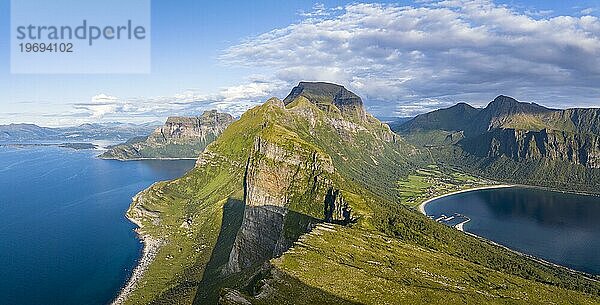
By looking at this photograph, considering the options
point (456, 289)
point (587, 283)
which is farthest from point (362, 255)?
point (587, 283)

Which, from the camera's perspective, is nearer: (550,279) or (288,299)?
(288,299)

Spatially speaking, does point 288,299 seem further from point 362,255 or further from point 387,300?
point 362,255

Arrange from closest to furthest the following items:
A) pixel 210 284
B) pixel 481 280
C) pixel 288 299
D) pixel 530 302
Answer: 1. pixel 288 299
2. pixel 530 302
3. pixel 481 280
4. pixel 210 284

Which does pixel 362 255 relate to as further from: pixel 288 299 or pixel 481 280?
pixel 288 299

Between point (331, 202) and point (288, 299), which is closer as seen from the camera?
point (288, 299)

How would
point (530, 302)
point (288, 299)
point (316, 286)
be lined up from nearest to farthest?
point (288, 299) → point (316, 286) → point (530, 302)

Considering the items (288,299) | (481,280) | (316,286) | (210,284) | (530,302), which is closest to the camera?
(288,299)

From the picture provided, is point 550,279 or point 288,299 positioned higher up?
point 288,299

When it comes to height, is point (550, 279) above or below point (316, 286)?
below

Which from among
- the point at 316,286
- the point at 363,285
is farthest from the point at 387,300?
the point at 316,286
